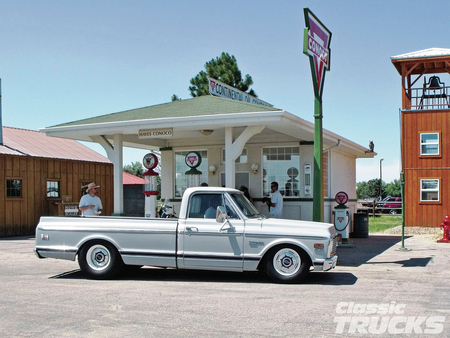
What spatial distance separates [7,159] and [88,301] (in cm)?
1528

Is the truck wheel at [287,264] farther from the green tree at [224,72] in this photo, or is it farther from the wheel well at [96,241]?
the green tree at [224,72]

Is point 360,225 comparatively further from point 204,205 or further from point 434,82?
point 204,205

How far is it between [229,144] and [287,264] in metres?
4.74

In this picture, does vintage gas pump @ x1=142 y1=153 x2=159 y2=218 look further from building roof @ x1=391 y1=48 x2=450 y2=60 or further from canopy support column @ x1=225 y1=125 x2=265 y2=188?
building roof @ x1=391 y1=48 x2=450 y2=60

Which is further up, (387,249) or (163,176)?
(163,176)

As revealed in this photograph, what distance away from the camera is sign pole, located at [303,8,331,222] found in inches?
492

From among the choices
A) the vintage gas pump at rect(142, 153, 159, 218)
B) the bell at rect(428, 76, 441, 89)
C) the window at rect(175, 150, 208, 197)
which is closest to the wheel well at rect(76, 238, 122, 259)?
the vintage gas pump at rect(142, 153, 159, 218)

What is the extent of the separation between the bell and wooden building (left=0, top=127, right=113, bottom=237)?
15440 mm

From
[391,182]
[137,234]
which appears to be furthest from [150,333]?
[391,182]

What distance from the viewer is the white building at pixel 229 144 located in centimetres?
1354

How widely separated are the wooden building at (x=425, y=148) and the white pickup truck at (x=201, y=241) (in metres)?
16.2

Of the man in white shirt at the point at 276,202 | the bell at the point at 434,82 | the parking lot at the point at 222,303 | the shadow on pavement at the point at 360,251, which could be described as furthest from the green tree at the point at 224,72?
the parking lot at the point at 222,303

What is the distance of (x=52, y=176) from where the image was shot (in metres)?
24.1

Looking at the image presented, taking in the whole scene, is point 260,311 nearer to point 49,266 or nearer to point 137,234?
point 137,234
